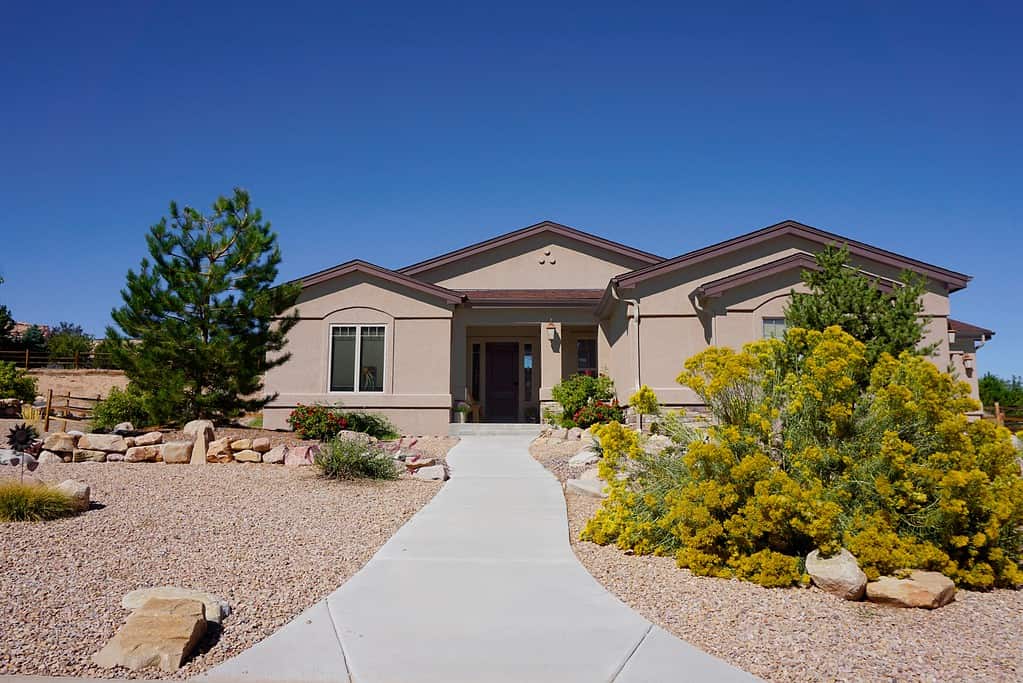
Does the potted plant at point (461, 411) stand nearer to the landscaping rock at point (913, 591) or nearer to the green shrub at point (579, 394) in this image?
the green shrub at point (579, 394)

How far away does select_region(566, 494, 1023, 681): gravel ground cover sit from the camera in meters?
4.13

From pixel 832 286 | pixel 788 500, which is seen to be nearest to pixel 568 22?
pixel 832 286

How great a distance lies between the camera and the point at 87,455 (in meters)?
11.8

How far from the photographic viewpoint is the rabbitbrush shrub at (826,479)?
227 inches

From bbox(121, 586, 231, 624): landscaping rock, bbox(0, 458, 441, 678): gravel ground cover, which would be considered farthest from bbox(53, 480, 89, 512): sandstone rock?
bbox(121, 586, 231, 624): landscaping rock

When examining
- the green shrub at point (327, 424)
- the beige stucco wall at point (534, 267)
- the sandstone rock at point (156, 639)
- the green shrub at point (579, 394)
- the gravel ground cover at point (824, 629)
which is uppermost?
the beige stucco wall at point (534, 267)

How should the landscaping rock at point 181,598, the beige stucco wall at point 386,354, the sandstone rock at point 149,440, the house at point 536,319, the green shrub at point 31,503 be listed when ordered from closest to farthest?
the landscaping rock at point 181,598
the green shrub at point 31,503
the sandstone rock at point 149,440
the house at point 536,319
the beige stucco wall at point 386,354

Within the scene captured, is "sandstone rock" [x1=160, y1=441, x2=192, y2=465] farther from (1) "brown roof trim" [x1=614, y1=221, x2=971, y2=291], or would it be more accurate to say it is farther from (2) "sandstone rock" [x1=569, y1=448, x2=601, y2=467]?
(1) "brown roof trim" [x1=614, y1=221, x2=971, y2=291]

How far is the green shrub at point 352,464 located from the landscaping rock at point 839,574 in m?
6.40

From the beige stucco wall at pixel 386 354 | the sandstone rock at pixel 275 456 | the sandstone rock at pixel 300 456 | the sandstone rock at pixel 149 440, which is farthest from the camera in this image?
the beige stucco wall at pixel 386 354

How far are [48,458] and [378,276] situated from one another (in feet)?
27.0

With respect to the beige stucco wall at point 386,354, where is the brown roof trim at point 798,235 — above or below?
above

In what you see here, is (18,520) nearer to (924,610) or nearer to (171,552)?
(171,552)

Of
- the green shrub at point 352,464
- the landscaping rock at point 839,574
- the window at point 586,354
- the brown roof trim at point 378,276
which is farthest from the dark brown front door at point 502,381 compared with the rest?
the landscaping rock at point 839,574
